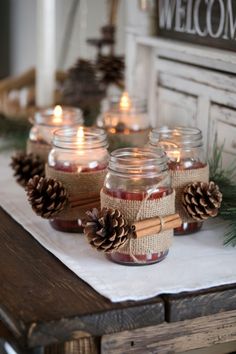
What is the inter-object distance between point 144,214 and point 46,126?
0.37 meters

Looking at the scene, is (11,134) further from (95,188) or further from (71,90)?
(95,188)

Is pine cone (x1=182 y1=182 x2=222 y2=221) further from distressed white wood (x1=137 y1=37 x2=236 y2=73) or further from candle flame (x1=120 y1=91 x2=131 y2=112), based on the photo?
candle flame (x1=120 y1=91 x2=131 y2=112)

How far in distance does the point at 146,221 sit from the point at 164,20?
56 cm

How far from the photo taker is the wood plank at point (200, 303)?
75cm

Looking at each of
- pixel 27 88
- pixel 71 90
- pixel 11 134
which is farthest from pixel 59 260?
pixel 27 88

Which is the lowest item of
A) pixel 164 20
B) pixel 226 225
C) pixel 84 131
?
pixel 226 225

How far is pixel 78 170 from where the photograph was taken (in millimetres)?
947

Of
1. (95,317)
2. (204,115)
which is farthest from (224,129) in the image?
(95,317)

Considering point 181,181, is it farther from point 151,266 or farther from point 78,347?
point 78,347

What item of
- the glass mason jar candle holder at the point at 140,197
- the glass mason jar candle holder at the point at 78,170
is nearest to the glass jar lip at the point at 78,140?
the glass mason jar candle holder at the point at 78,170

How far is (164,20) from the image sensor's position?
1.27m

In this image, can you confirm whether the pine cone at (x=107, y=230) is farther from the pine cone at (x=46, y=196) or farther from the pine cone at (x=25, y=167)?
the pine cone at (x=25, y=167)

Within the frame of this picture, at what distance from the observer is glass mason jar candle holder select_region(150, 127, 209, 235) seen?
3.04ft

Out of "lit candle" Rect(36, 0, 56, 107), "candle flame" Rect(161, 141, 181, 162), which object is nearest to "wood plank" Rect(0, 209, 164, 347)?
"candle flame" Rect(161, 141, 181, 162)
